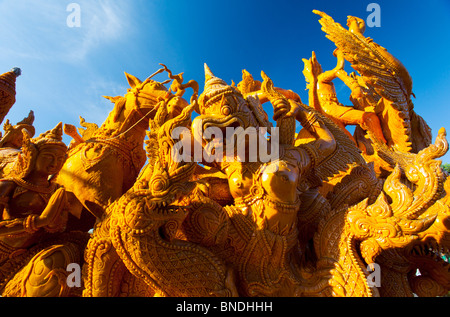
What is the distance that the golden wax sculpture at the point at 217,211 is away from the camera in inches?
80.9

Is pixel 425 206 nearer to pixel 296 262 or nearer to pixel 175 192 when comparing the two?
pixel 296 262

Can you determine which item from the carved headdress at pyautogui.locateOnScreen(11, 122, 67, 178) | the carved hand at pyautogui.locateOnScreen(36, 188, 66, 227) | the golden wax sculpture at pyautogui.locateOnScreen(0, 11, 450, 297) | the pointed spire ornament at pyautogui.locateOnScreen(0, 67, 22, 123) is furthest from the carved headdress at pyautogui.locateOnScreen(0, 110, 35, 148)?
the carved hand at pyautogui.locateOnScreen(36, 188, 66, 227)

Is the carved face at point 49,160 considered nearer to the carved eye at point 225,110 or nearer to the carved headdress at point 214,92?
the carved headdress at point 214,92

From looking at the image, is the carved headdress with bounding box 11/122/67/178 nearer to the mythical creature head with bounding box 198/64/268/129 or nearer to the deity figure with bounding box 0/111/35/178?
the deity figure with bounding box 0/111/35/178

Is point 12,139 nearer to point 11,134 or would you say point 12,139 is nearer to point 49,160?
point 11,134

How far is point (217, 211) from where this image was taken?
2236mm

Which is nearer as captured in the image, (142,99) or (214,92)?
(214,92)

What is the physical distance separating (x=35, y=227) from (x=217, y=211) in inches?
54.9

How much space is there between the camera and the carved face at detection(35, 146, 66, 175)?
2.62m

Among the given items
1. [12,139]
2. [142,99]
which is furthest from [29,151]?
[12,139]

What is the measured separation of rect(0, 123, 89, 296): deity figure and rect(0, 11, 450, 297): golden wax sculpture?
0.04ft

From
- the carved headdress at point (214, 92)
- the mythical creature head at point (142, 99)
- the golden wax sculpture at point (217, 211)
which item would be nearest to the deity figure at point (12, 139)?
the golden wax sculpture at point (217, 211)

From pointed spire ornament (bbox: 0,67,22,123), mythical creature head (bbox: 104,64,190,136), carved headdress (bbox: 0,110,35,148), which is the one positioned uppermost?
carved headdress (bbox: 0,110,35,148)
